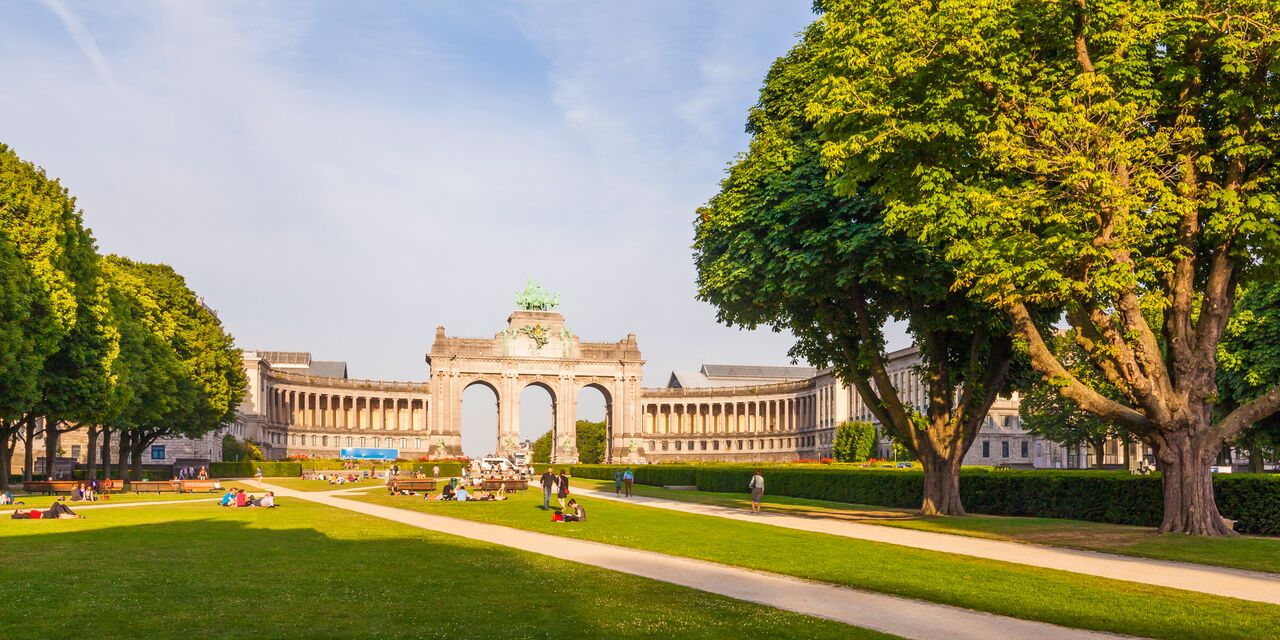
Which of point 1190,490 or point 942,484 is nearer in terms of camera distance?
point 1190,490

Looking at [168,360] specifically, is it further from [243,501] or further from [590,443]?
[590,443]

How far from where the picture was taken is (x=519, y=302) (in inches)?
6329

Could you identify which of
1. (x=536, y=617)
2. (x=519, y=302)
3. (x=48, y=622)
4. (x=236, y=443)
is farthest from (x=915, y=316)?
(x=519, y=302)

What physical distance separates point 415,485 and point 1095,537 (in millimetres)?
38608

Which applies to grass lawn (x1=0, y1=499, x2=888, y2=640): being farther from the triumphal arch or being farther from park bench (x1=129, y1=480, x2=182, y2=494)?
the triumphal arch

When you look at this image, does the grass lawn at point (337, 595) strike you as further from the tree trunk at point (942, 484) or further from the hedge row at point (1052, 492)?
the hedge row at point (1052, 492)

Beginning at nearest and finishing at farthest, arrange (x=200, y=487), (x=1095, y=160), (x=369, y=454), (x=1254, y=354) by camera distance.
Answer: (x=1095, y=160)
(x=1254, y=354)
(x=200, y=487)
(x=369, y=454)

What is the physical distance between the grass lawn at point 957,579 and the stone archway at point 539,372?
120m

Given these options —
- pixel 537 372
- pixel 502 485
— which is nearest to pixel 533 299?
pixel 537 372

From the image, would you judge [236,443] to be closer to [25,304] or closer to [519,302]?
[519,302]

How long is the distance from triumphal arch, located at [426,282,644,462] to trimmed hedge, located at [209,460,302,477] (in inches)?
2122

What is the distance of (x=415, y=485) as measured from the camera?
59.1 metres

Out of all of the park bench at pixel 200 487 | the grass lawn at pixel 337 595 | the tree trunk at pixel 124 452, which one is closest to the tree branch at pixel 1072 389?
the grass lawn at pixel 337 595

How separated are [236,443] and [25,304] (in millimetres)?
70213
